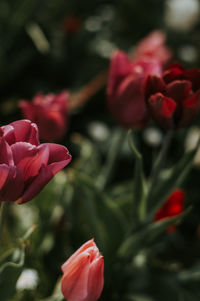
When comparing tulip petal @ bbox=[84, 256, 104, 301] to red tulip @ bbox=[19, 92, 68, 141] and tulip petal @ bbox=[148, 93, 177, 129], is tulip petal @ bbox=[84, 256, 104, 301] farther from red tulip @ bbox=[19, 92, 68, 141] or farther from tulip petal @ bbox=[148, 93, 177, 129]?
Result: red tulip @ bbox=[19, 92, 68, 141]

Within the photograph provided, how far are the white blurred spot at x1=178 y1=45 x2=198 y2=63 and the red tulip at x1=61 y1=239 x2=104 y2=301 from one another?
3.43ft

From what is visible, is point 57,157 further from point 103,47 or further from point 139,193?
point 103,47

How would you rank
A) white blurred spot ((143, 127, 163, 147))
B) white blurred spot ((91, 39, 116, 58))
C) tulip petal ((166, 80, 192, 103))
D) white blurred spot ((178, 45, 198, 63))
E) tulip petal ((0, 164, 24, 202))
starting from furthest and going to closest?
white blurred spot ((178, 45, 198, 63))
white blurred spot ((91, 39, 116, 58))
white blurred spot ((143, 127, 163, 147))
tulip petal ((166, 80, 192, 103))
tulip petal ((0, 164, 24, 202))

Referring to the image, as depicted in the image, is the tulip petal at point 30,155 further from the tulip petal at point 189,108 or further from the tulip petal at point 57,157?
the tulip petal at point 189,108

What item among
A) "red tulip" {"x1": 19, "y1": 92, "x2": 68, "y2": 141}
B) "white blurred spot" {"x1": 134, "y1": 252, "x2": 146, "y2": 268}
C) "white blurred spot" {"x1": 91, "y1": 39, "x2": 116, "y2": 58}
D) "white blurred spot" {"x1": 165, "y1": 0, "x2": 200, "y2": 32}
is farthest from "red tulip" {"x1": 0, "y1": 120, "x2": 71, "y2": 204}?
"white blurred spot" {"x1": 165, "y1": 0, "x2": 200, "y2": 32}

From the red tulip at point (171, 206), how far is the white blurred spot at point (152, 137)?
1.49 ft

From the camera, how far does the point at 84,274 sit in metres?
0.51

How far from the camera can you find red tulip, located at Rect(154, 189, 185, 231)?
0.76m

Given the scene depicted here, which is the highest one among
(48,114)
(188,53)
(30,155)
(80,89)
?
(30,155)

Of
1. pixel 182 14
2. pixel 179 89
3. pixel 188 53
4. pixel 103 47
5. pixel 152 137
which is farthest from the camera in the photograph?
pixel 182 14

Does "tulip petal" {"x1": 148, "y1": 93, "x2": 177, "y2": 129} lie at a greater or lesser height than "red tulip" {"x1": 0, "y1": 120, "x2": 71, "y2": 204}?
lesser

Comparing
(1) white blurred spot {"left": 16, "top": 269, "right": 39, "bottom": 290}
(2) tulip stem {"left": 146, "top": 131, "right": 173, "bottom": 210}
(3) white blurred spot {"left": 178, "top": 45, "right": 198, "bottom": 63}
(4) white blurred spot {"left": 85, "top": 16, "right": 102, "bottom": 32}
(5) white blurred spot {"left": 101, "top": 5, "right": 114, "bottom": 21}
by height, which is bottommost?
(3) white blurred spot {"left": 178, "top": 45, "right": 198, "bottom": 63}

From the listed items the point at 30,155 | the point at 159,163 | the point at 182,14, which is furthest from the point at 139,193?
the point at 182,14

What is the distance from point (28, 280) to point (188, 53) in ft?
3.15
